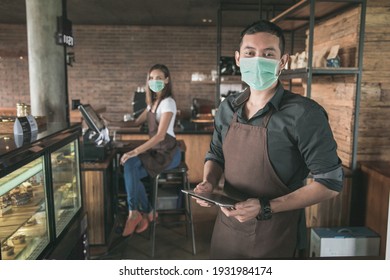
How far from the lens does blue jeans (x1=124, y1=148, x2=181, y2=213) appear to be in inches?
104

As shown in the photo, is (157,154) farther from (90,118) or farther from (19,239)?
(19,239)

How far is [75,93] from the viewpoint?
627 cm

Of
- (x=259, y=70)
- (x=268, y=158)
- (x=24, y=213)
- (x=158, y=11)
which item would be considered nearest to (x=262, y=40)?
(x=259, y=70)

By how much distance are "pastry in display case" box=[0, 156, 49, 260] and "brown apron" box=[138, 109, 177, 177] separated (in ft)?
3.40

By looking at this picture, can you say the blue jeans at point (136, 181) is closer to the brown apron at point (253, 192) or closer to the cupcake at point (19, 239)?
the cupcake at point (19, 239)

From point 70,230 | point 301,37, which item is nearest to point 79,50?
point 301,37

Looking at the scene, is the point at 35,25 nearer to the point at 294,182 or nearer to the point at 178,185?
the point at 178,185

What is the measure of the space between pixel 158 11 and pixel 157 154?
9.35 ft

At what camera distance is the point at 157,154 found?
2.64 m

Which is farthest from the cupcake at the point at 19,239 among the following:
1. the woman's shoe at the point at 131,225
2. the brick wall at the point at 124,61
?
the brick wall at the point at 124,61

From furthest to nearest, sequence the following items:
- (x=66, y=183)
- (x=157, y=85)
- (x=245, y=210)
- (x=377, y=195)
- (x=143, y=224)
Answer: (x=143, y=224) → (x=157, y=85) → (x=377, y=195) → (x=66, y=183) → (x=245, y=210)

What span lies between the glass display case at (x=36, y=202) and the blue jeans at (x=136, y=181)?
706 millimetres

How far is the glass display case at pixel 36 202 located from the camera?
1280mm

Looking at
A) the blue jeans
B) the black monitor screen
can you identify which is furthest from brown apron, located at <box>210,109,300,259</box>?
the blue jeans
